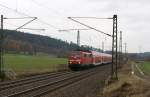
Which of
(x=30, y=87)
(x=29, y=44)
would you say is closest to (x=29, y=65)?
(x=30, y=87)

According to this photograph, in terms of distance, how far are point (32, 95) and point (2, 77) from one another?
1524 cm

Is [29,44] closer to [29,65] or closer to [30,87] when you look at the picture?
[29,65]

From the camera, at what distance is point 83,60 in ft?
202

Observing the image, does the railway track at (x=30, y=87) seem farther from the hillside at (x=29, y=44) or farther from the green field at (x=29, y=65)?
the hillside at (x=29, y=44)

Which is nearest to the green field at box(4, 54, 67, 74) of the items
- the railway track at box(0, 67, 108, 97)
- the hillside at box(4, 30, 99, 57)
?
the railway track at box(0, 67, 108, 97)

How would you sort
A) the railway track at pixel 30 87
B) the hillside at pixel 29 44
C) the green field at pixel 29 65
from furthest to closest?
the hillside at pixel 29 44 < the green field at pixel 29 65 < the railway track at pixel 30 87

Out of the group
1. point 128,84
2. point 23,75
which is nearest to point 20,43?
point 23,75

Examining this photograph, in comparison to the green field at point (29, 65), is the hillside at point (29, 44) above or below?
above

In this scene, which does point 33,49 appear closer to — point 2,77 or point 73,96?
point 2,77

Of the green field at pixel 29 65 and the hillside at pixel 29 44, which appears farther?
the hillside at pixel 29 44

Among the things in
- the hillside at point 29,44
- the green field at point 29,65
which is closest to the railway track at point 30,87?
the green field at point 29,65

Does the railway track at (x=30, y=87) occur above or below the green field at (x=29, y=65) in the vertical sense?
below

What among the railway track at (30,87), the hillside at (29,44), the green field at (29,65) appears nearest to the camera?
the railway track at (30,87)

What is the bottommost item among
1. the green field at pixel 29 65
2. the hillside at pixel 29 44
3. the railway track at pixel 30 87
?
the railway track at pixel 30 87
